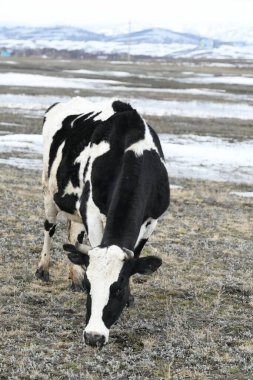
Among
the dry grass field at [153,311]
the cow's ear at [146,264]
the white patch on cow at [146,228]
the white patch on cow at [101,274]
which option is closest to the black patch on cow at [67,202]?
the dry grass field at [153,311]

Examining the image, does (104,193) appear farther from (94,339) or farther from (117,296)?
(94,339)

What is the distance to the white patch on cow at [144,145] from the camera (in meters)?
7.37

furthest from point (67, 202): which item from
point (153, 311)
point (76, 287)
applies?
point (153, 311)

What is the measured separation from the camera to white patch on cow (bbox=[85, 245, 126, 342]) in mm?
5988

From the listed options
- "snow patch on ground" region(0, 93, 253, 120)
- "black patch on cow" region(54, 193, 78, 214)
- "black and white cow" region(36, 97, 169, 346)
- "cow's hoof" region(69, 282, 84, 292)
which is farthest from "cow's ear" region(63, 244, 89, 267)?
"snow patch on ground" region(0, 93, 253, 120)

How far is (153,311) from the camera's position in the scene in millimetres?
8430

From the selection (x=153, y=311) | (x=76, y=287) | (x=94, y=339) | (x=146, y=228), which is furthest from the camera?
(x=76, y=287)

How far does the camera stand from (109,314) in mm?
6094

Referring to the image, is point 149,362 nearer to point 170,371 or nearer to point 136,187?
point 170,371

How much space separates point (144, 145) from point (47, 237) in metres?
3.18

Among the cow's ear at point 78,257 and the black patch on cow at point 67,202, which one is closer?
the cow's ear at point 78,257

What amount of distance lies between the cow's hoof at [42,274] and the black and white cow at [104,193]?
0.02 metres

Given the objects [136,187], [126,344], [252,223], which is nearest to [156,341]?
[126,344]

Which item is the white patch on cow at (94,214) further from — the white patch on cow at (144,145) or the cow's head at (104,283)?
the cow's head at (104,283)
